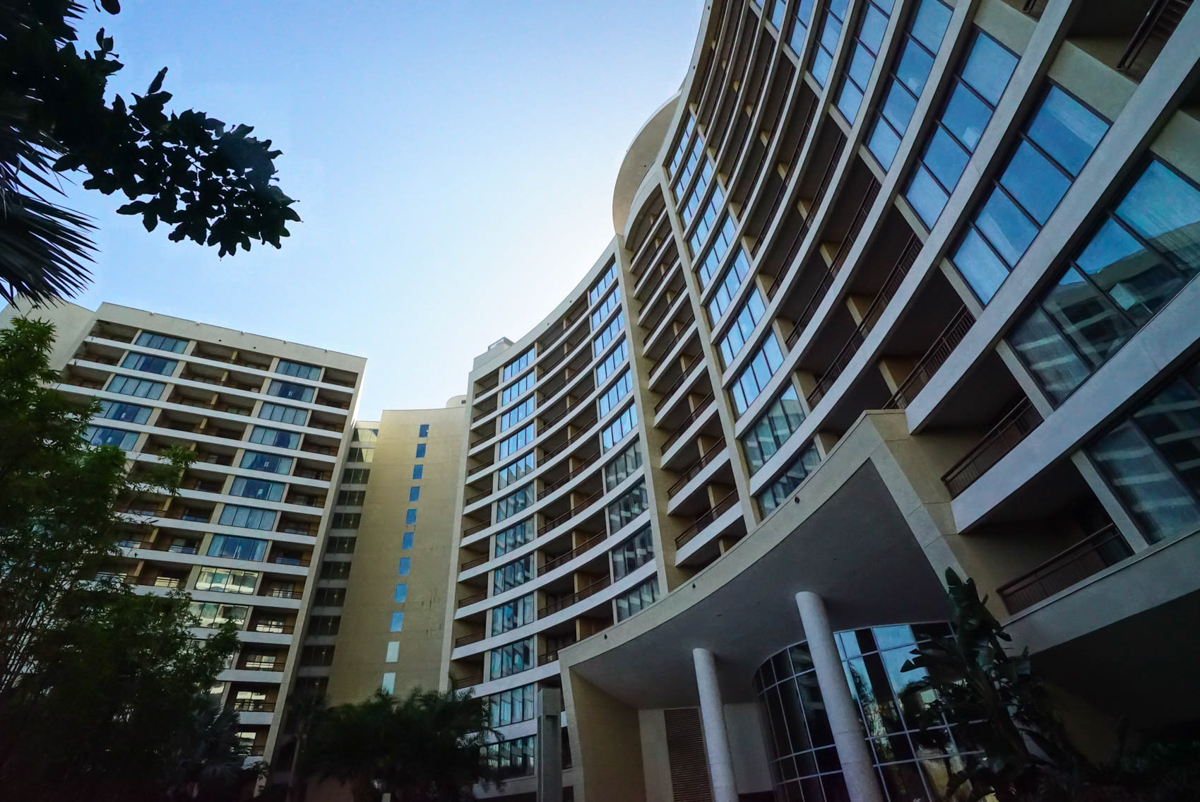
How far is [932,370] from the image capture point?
58.7 feet

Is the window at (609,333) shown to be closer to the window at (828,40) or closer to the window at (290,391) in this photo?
the window at (828,40)

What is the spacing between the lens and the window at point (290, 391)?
55.4 m

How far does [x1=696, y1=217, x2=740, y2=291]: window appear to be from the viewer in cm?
3150

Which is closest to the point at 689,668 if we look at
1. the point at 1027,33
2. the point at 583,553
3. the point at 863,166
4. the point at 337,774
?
the point at 583,553

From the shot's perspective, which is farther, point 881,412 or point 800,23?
point 800,23

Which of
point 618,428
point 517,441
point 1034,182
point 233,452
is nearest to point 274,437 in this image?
point 233,452

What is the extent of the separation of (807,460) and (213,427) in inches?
1932

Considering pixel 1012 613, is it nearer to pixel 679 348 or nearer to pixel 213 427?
pixel 679 348

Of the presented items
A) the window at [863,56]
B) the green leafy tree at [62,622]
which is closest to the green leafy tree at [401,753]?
the green leafy tree at [62,622]

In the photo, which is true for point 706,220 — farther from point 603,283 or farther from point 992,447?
point 992,447

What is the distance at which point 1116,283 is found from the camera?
432 inches

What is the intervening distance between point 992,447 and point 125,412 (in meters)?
57.2

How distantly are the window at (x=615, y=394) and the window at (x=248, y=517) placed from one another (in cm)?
2760

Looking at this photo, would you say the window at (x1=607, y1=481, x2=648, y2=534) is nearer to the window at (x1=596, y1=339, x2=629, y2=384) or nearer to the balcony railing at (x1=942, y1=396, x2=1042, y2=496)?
the window at (x1=596, y1=339, x2=629, y2=384)
